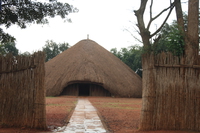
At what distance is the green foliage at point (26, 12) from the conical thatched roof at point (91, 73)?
14921 millimetres

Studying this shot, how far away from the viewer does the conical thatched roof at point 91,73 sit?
77.9 ft

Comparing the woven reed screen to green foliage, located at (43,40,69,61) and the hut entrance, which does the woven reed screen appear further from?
green foliage, located at (43,40,69,61)

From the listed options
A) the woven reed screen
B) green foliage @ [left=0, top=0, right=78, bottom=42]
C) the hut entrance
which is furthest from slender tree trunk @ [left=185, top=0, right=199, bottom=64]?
the hut entrance

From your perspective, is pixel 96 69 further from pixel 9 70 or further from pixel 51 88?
pixel 9 70

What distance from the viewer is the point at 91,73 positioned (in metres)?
24.0

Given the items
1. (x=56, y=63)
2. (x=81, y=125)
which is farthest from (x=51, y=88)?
(x=81, y=125)

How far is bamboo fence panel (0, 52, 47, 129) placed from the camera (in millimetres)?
5873

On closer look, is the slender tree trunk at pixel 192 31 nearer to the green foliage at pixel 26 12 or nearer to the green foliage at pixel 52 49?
the green foliage at pixel 26 12

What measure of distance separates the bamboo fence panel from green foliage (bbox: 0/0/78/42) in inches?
91.6

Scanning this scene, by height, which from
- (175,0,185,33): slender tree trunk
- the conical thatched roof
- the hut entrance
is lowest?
the hut entrance

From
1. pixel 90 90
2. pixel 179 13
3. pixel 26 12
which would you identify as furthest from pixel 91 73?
pixel 26 12

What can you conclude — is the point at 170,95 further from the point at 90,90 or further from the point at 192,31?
the point at 90,90

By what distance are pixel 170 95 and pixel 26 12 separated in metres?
5.37

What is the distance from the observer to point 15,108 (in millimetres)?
5973
